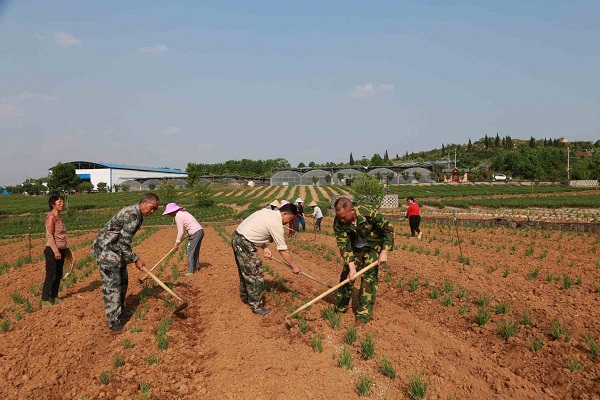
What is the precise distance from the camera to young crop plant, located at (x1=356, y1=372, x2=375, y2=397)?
383 centimetres

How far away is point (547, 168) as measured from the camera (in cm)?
9075

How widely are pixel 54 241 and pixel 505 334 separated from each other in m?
7.06

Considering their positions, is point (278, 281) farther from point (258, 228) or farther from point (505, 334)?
point (505, 334)

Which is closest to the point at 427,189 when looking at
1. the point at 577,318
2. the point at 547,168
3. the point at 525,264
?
the point at 547,168

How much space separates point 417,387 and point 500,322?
2.72 m

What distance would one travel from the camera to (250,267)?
5992 mm

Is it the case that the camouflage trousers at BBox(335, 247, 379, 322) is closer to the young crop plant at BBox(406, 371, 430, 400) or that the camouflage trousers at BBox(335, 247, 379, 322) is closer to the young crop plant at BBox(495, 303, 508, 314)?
the young crop plant at BBox(406, 371, 430, 400)

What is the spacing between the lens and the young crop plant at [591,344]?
4734mm

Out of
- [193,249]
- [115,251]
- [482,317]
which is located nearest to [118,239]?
[115,251]

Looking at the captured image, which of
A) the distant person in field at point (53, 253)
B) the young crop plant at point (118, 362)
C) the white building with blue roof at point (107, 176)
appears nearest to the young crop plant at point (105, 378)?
the young crop plant at point (118, 362)

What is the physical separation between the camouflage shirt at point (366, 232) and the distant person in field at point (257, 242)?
708mm

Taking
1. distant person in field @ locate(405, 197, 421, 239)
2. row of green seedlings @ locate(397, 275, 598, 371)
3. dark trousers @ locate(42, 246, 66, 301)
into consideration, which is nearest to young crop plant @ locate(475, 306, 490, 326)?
row of green seedlings @ locate(397, 275, 598, 371)

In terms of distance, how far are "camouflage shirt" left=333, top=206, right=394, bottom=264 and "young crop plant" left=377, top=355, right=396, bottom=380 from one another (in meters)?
1.49

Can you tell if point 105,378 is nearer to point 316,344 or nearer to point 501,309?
point 316,344
